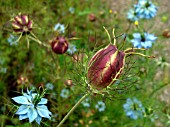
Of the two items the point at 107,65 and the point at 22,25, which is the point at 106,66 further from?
the point at 22,25

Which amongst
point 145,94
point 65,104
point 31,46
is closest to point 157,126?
point 145,94

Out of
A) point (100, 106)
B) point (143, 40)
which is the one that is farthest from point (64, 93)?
point (143, 40)

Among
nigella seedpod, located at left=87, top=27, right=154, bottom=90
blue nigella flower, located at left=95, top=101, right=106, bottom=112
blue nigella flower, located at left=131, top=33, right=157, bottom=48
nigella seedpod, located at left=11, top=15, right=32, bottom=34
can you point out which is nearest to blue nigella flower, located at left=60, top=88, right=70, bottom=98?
blue nigella flower, located at left=95, top=101, right=106, bottom=112

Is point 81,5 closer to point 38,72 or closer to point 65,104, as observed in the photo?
point 38,72

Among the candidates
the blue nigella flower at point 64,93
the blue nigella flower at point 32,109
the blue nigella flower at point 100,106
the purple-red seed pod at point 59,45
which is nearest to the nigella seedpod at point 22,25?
the purple-red seed pod at point 59,45

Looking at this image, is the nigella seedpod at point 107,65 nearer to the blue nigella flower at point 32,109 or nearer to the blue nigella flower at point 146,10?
the blue nigella flower at point 32,109

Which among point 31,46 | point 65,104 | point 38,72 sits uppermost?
point 31,46
